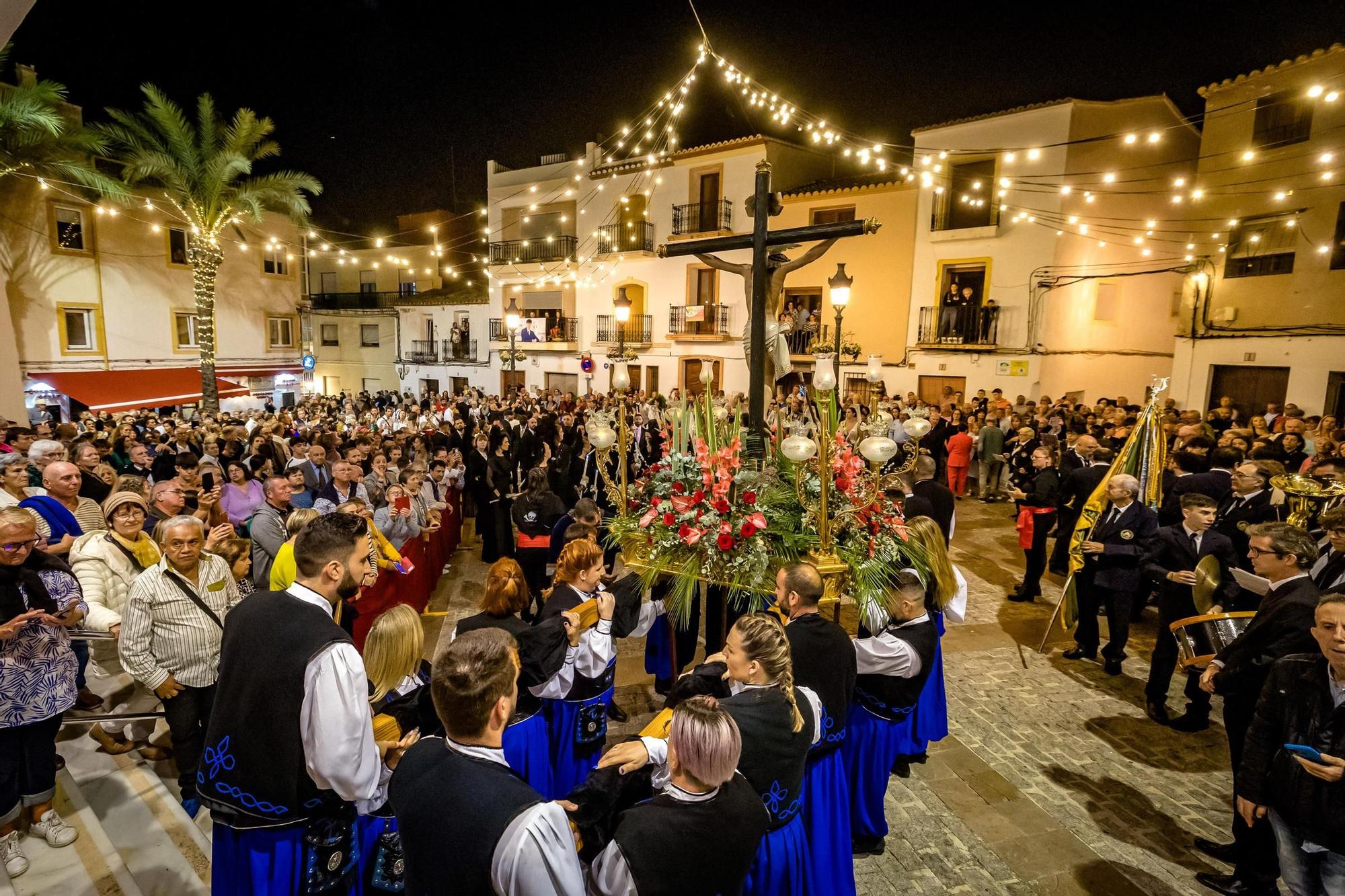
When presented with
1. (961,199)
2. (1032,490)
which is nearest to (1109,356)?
(961,199)

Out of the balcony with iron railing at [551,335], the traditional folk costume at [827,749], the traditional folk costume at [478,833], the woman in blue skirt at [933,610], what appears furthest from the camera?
the balcony with iron railing at [551,335]

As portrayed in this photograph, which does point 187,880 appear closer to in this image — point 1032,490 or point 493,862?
point 493,862

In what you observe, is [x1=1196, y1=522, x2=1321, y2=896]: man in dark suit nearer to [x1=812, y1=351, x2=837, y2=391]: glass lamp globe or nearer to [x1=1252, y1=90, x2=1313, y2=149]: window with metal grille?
[x1=812, y1=351, x2=837, y2=391]: glass lamp globe

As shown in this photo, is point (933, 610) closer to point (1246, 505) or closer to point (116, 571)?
point (1246, 505)

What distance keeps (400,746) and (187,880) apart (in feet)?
5.61

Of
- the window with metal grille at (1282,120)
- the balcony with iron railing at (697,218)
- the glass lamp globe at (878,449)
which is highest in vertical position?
the window with metal grille at (1282,120)

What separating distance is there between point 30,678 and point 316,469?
421cm

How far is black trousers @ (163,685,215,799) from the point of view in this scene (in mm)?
3676

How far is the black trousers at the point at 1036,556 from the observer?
7.69 meters

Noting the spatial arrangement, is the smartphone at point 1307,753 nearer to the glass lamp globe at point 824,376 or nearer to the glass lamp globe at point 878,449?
the glass lamp globe at point 878,449

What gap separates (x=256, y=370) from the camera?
85.0ft

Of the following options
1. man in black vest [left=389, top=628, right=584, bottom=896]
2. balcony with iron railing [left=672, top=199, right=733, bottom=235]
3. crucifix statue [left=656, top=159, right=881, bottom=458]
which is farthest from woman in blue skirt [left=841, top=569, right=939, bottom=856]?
balcony with iron railing [left=672, top=199, right=733, bottom=235]

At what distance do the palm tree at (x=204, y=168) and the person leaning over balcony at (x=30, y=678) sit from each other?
18.3 meters

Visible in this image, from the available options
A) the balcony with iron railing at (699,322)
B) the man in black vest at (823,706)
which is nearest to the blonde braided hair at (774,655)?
the man in black vest at (823,706)
